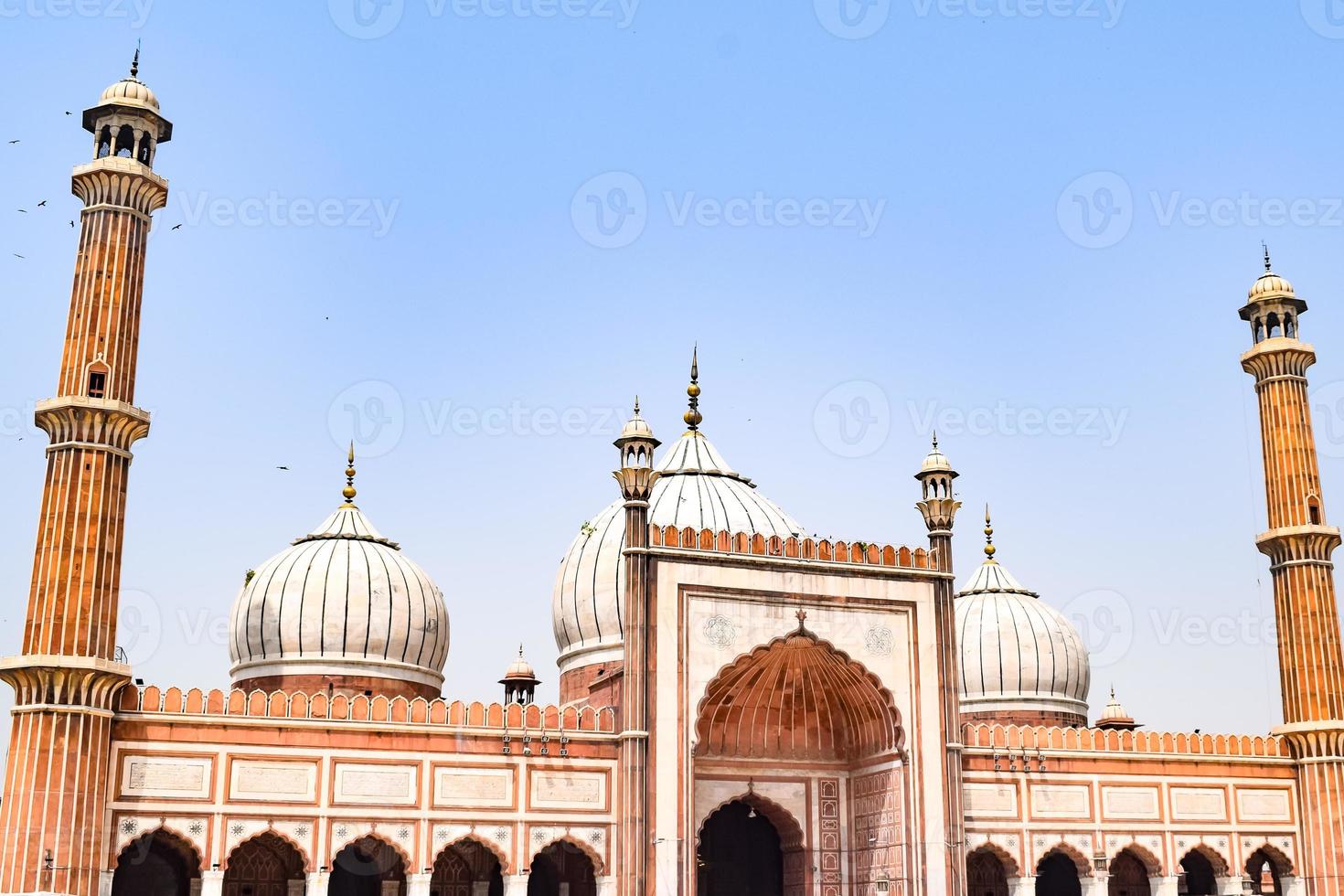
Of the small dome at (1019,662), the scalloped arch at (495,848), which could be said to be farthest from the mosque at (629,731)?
the small dome at (1019,662)

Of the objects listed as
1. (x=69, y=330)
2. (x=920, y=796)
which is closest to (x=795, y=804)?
(x=920, y=796)

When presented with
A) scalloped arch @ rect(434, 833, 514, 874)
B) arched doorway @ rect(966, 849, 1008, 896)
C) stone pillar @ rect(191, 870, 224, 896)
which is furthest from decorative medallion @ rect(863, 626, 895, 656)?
stone pillar @ rect(191, 870, 224, 896)

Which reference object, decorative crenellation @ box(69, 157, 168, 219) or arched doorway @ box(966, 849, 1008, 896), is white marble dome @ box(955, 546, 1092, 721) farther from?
decorative crenellation @ box(69, 157, 168, 219)

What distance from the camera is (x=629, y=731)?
18.8 meters

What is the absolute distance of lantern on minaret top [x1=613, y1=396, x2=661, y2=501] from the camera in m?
19.6

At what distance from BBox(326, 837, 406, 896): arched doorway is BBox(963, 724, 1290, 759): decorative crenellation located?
27.5 ft

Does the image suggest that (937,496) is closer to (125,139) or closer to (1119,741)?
(1119,741)

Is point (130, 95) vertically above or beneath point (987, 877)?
above

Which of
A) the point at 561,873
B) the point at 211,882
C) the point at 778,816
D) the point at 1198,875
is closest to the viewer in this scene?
the point at 211,882

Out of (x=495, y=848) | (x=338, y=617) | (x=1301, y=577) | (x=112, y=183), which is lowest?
(x=495, y=848)

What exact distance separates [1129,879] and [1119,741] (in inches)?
143

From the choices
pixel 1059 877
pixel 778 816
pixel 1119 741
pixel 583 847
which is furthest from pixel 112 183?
pixel 1059 877

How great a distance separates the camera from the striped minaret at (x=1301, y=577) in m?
22.3

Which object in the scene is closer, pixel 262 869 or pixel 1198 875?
pixel 262 869
